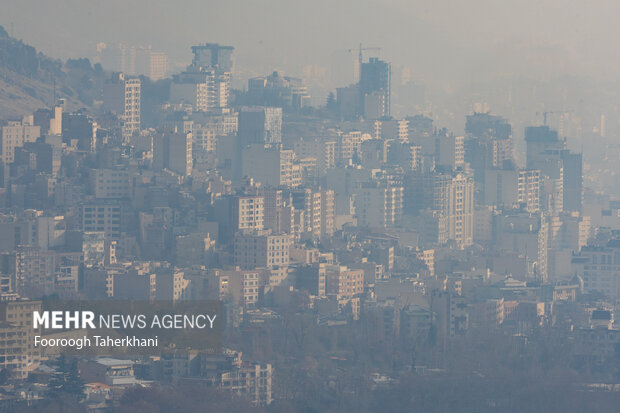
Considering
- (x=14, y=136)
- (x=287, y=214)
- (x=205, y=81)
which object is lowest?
(x=287, y=214)

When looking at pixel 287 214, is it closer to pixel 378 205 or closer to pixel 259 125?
pixel 378 205

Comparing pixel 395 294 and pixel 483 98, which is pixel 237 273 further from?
pixel 483 98

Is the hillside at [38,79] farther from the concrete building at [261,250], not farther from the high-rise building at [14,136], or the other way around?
the concrete building at [261,250]

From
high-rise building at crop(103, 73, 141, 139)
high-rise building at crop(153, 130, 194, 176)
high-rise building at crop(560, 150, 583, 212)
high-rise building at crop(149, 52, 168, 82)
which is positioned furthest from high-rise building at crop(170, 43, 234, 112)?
high-rise building at crop(153, 130, 194, 176)

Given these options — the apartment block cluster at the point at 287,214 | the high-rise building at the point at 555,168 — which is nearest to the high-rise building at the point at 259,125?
the apartment block cluster at the point at 287,214

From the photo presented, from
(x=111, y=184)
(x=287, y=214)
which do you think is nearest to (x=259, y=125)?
(x=111, y=184)

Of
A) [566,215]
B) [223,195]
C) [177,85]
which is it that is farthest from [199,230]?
[177,85]
